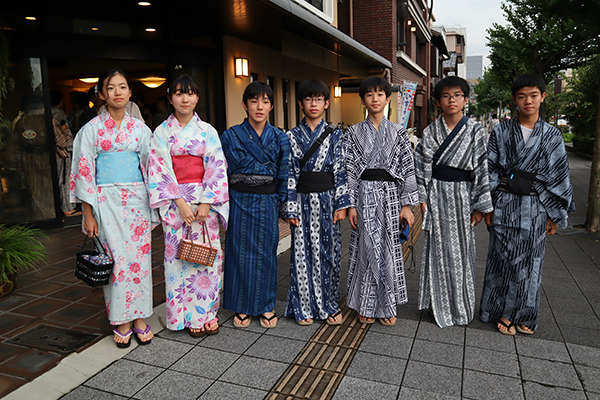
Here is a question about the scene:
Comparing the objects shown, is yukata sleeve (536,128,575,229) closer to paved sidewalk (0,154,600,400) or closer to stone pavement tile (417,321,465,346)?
paved sidewalk (0,154,600,400)

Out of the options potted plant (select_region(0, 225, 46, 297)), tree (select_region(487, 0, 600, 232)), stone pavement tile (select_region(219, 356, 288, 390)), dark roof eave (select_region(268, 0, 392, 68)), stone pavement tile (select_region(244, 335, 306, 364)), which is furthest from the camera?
tree (select_region(487, 0, 600, 232))

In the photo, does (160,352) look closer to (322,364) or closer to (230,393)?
(230,393)

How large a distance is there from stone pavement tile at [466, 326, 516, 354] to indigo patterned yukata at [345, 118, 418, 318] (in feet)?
2.05

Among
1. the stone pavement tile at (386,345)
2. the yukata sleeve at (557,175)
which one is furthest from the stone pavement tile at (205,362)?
the yukata sleeve at (557,175)

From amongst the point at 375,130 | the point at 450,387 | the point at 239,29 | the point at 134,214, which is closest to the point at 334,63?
the point at 239,29

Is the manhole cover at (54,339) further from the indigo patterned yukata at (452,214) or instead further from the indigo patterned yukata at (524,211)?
the indigo patterned yukata at (524,211)

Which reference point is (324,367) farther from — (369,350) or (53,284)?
(53,284)

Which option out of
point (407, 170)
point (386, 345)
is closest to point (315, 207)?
point (407, 170)

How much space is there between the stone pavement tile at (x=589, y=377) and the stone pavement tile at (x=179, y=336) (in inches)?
109

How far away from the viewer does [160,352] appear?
339cm

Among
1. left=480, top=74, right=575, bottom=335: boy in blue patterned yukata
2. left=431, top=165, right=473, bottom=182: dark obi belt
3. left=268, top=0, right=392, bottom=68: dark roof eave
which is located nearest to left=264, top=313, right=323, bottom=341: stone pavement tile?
left=480, top=74, right=575, bottom=335: boy in blue patterned yukata

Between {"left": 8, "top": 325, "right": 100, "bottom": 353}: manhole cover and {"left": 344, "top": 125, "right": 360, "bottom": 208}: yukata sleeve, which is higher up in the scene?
{"left": 344, "top": 125, "right": 360, "bottom": 208}: yukata sleeve

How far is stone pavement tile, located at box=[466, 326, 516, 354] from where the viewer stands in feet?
11.2

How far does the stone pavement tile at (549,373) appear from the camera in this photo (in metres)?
2.90
